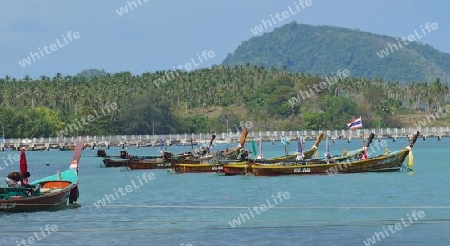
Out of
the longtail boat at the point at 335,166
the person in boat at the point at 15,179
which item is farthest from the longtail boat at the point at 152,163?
the person in boat at the point at 15,179

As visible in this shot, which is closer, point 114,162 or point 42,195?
point 42,195

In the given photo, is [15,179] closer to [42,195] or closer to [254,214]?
[42,195]

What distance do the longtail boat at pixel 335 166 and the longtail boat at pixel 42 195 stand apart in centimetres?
2371

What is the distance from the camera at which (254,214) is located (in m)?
47.2

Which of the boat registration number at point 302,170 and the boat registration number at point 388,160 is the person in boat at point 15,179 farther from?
the boat registration number at point 388,160

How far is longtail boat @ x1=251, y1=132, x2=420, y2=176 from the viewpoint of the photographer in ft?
233

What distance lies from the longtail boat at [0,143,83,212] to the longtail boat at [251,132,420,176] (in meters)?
23.7

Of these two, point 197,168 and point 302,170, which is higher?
point 197,168

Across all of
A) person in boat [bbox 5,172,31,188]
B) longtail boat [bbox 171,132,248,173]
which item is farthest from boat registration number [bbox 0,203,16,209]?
longtail boat [bbox 171,132,248,173]

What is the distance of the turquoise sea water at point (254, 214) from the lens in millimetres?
39500

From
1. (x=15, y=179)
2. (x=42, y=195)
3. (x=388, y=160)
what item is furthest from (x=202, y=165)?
(x=15, y=179)

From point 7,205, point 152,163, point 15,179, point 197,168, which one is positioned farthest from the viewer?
point 152,163

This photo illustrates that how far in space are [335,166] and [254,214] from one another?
26.7m

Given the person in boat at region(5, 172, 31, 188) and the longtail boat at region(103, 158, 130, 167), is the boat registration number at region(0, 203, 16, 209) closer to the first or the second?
the person in boat at region(5, 172, 31, 188)
